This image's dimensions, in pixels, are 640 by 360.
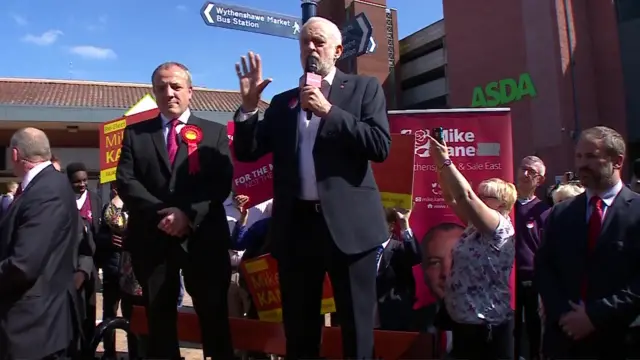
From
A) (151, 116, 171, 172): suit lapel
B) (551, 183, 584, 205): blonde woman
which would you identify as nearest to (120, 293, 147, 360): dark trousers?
(151, 116, 171, 172): suit lapel

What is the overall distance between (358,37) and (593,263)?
9.59ft

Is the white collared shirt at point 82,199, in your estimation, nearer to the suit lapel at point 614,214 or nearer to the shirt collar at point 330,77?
the shirt collar at point 330,77

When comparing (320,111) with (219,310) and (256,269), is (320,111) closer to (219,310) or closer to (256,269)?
(219,310)

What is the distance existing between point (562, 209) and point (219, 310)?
1735 mm

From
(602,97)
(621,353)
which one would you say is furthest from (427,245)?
(602,97)

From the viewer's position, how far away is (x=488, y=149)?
3.86 meters

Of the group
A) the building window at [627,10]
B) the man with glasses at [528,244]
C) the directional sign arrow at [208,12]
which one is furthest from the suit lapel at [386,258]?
the building window at [627,10]

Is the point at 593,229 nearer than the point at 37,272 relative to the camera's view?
Yes

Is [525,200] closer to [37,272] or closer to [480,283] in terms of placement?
[480,283]

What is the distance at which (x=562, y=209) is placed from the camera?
8.86 feet

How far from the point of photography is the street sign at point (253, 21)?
4.74 m

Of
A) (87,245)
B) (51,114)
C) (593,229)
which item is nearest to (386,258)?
(593,229)

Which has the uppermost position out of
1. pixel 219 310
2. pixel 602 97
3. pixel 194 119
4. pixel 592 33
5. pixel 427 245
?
pixel 592 33

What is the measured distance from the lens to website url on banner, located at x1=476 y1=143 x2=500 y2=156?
3857mm
